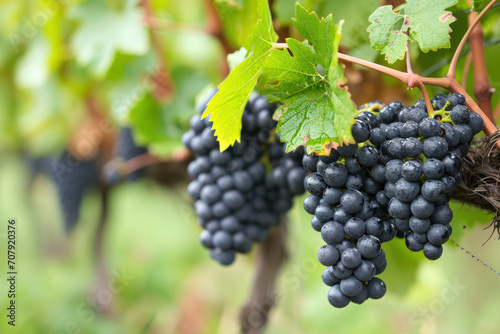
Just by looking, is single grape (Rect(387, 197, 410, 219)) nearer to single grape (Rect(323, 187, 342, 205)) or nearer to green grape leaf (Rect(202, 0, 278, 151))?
single grape (Rect(323, 187, 342, 205))

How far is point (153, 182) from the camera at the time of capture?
5.54ft

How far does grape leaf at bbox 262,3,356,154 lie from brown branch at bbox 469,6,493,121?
292 millimetres

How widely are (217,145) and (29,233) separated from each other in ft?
7.55

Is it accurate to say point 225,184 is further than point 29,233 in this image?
No

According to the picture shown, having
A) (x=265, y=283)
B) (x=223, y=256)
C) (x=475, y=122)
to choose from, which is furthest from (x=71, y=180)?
(x=475, y=122)

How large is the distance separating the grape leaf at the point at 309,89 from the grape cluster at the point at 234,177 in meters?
0.17

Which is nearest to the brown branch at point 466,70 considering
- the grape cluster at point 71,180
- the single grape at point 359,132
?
the single grape at point 359,132

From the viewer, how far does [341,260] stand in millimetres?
536

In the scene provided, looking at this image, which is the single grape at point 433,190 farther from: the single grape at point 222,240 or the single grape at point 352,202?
the single grape at point 222,240

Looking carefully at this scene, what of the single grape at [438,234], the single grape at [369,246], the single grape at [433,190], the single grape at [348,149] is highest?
the single grape at [348,149]

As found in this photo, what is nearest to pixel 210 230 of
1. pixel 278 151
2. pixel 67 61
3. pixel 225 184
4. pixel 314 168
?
pixel 225 184

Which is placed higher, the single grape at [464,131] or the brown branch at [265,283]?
the single grape at [464,131]

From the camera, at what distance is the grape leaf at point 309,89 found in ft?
1.76

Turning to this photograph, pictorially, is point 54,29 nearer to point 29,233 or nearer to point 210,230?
point 210,230
